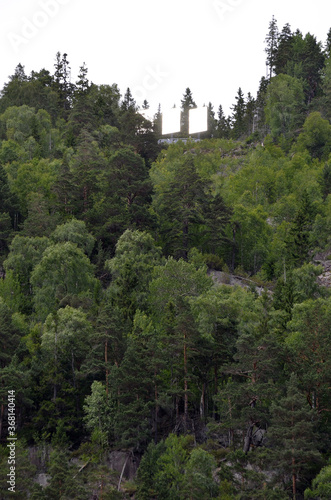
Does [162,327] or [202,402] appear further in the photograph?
[162,327]

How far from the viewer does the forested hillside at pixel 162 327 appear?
39906 mm

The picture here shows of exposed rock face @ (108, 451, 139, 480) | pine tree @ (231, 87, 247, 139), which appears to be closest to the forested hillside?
exposed rock face @ (108, 451, 139, 480)

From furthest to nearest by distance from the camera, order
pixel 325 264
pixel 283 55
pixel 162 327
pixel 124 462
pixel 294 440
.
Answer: pixel 283 55
pixel 325 264
pixel 162 327
pixel 124 462
pixel 294 440

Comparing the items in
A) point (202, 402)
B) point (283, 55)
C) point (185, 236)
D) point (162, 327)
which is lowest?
point (202, 402)

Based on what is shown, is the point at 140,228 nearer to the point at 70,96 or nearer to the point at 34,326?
the point at 34,326

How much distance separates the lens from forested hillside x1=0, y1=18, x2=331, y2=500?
39906mm

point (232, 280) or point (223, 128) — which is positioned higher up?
point (223, 128)

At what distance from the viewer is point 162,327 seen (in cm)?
5069

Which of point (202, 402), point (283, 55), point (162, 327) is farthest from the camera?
point (283, 55)

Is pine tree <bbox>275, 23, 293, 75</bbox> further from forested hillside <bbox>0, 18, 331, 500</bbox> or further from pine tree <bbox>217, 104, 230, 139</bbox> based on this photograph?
forested hillside <bbox>0, 18, 331, 500</bbox>

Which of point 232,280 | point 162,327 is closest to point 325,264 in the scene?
point 232,280

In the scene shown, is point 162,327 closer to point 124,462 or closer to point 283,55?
point 124,462

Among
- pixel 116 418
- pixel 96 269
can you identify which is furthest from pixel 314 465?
pixel 96 269

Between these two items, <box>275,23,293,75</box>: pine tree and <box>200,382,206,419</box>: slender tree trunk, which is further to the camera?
<box>275,23,293,75</box>: pine tree
